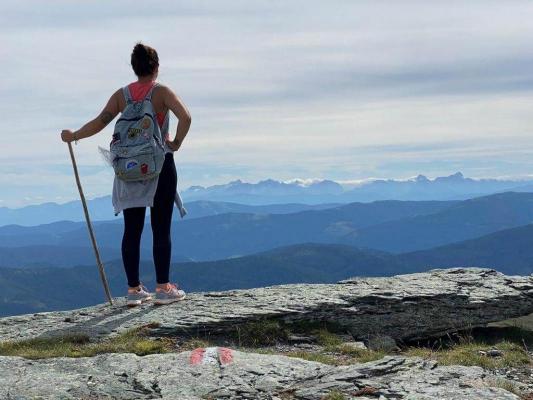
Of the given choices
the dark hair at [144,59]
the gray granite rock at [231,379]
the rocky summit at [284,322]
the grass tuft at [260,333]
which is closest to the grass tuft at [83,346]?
the rocky summit at [284,322]

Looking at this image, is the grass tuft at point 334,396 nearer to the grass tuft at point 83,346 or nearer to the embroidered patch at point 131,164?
the grass tuft at point 83,346

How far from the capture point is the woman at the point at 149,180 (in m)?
11.5

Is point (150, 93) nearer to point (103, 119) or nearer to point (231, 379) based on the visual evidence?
point (103, 119)

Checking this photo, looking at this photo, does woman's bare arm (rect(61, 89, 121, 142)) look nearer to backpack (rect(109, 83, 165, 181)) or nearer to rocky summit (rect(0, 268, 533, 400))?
backpack (rect(109, 83, 165, 181))

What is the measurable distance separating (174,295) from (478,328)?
779 centimetres

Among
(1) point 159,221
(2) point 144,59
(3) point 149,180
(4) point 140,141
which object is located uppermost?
(2) point 144,59

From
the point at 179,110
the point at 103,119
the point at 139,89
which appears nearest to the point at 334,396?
the point at 179,110

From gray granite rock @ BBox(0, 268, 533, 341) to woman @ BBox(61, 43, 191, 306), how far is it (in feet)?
3.98

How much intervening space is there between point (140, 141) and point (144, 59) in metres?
1.51

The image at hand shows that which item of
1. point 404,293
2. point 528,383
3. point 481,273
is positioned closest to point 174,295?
point 404,293

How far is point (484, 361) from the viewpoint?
396 inches

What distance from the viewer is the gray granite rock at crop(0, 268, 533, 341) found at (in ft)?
40.8

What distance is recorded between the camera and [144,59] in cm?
1144

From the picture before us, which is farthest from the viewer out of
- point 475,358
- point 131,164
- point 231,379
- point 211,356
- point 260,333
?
point 260,333
